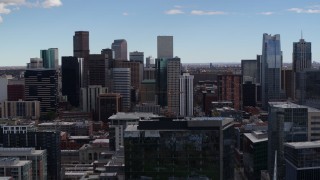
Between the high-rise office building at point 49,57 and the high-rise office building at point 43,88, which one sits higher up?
the high-rise office building at point 49,57

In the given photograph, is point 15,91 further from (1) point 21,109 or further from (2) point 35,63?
(2) point 35,63

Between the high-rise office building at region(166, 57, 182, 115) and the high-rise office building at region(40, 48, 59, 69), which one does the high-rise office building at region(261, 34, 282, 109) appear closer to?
the high-rise office building at region(166, 57, 182, 115)

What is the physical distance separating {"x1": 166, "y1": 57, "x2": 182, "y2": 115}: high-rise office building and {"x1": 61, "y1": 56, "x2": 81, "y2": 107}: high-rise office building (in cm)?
1056

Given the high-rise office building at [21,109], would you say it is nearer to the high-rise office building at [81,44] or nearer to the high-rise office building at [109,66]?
the high-rise office building at [109,66]

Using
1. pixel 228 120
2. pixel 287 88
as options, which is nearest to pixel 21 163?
pixel 228 120

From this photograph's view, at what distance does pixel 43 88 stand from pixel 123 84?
8.03 metres

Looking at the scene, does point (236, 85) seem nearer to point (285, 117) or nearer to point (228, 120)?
point (285, 117)

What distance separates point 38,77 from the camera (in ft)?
181

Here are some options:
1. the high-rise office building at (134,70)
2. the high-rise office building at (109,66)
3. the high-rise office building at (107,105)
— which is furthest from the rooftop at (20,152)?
the high-rise office building at (134,70)

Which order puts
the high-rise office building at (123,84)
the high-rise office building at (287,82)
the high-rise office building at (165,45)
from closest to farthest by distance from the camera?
the high-rise office building at (123,84)
the high-rise office building at (287,82)
the high-rise office building at (165,45)

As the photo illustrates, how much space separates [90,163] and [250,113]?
20915mm

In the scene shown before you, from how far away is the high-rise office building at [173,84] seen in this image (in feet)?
180

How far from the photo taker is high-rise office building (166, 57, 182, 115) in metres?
54.8

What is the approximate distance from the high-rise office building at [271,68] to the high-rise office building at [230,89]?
139 inches
